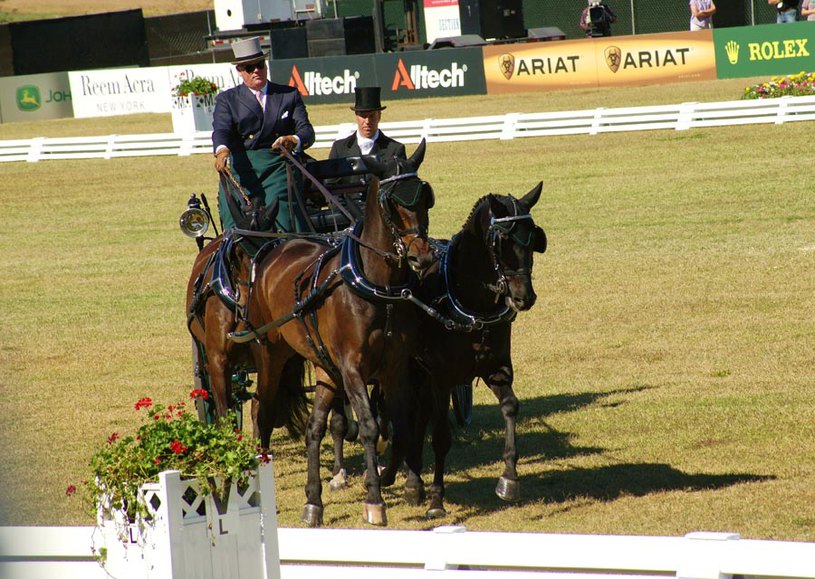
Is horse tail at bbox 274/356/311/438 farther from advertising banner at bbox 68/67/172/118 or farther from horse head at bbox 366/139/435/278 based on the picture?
advertising banner at bbox 68/67/172/118

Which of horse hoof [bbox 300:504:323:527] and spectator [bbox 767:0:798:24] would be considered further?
spectator [bbox 767:0:798:24]

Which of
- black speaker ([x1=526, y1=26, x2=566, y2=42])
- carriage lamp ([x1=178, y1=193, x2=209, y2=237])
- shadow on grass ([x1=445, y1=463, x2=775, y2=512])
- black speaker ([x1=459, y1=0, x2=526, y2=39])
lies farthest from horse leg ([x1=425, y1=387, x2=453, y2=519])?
black speaker ([x1=459, y1=0, x2=526, y2=39])

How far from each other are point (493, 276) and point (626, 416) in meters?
2.72

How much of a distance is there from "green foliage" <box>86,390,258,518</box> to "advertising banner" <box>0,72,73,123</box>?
37897 mm

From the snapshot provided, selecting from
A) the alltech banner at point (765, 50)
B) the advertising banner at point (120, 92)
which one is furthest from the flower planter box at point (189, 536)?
the advertising banner at point (120, 92)

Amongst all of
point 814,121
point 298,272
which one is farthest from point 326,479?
point 814,121

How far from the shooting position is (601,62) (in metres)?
32.3

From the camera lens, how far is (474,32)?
3678cm

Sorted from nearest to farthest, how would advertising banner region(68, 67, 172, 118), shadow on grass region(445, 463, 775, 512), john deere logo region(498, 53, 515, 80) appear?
shadow on grass region(445, 463, 775, 512) → john deere logo region(498, 53, 515, 80) → advertising banner region(68, 67, 172, 118)

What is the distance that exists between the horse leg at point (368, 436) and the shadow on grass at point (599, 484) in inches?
30.3

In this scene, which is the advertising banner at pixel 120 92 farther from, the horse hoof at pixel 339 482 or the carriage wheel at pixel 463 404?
the horse hoof at pixel 339 482

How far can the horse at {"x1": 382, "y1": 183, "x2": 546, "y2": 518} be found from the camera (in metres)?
7.50

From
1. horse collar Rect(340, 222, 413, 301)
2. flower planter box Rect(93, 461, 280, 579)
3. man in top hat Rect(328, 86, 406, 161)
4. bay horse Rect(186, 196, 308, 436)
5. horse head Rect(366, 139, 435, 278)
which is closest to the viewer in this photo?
flower planter box Rect(93, 461, 280, 579)

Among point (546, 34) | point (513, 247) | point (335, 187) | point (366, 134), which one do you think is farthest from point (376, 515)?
point (546, 34)
